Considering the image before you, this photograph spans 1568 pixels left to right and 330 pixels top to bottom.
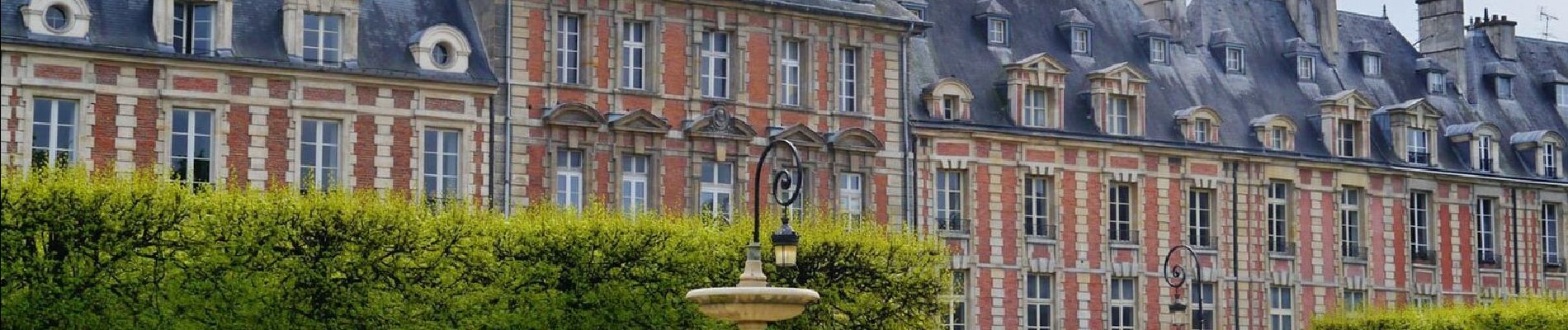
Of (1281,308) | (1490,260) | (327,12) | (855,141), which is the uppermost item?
(327,12)

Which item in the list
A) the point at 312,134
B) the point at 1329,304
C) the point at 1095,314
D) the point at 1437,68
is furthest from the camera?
the point at 1437,68

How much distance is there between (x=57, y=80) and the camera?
40.6 meters

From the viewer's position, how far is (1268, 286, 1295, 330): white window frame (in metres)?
56.4

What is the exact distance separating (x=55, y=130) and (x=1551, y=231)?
3177 centimetres

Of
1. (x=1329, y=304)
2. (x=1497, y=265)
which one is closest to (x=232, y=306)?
(x=1329, y=304)

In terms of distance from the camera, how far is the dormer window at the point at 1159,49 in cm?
5638

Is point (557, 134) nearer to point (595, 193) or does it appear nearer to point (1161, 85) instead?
point (595, 193)

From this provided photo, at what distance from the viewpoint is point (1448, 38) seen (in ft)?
204

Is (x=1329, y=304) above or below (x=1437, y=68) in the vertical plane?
below


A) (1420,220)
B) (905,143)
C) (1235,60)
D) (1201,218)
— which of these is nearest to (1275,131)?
(1235,60)

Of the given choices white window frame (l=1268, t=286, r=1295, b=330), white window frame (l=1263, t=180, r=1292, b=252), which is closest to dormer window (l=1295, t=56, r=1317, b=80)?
white window frame (l=1263, t=180, r=1292, b=252)

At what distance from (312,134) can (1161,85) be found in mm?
18131

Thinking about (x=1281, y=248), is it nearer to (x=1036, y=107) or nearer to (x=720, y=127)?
(x=1036, y=107)

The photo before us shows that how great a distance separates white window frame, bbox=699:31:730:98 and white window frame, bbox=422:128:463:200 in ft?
14.9
